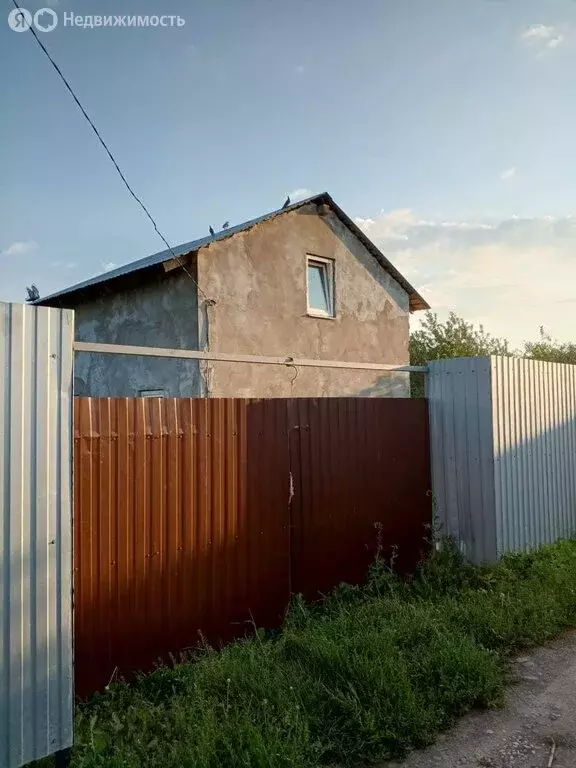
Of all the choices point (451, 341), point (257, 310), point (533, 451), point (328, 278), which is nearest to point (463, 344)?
point (451, 341)

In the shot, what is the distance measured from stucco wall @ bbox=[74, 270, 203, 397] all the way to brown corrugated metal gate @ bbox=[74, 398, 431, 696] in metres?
4.34

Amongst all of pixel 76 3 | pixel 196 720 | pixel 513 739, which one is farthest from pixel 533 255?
pixel 196 720

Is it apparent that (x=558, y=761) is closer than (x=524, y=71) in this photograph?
Yes

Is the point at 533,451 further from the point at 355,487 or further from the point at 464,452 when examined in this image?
the point at 355,487

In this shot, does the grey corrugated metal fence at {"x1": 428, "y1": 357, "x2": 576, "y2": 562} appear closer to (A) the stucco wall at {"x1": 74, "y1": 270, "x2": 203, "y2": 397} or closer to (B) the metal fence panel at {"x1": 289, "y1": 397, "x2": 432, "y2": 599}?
(B) the metal fence panel at {"x1": 289, "y1": 397, "x2": 432, "y2": 599}

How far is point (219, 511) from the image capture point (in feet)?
13.3

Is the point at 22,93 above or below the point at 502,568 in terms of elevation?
above

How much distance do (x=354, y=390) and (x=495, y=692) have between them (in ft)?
26.4

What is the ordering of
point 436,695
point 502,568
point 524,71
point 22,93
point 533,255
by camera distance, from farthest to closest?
point 533,255 < point 524,71 < point 22,93 < point 502,568 < point 436,695

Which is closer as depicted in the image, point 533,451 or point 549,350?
point 533,451

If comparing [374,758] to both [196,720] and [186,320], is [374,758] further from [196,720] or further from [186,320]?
[186,320]

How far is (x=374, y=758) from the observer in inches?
106

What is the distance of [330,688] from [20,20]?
583 cm

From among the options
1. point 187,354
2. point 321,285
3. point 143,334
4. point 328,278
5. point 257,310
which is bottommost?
point 187,354
